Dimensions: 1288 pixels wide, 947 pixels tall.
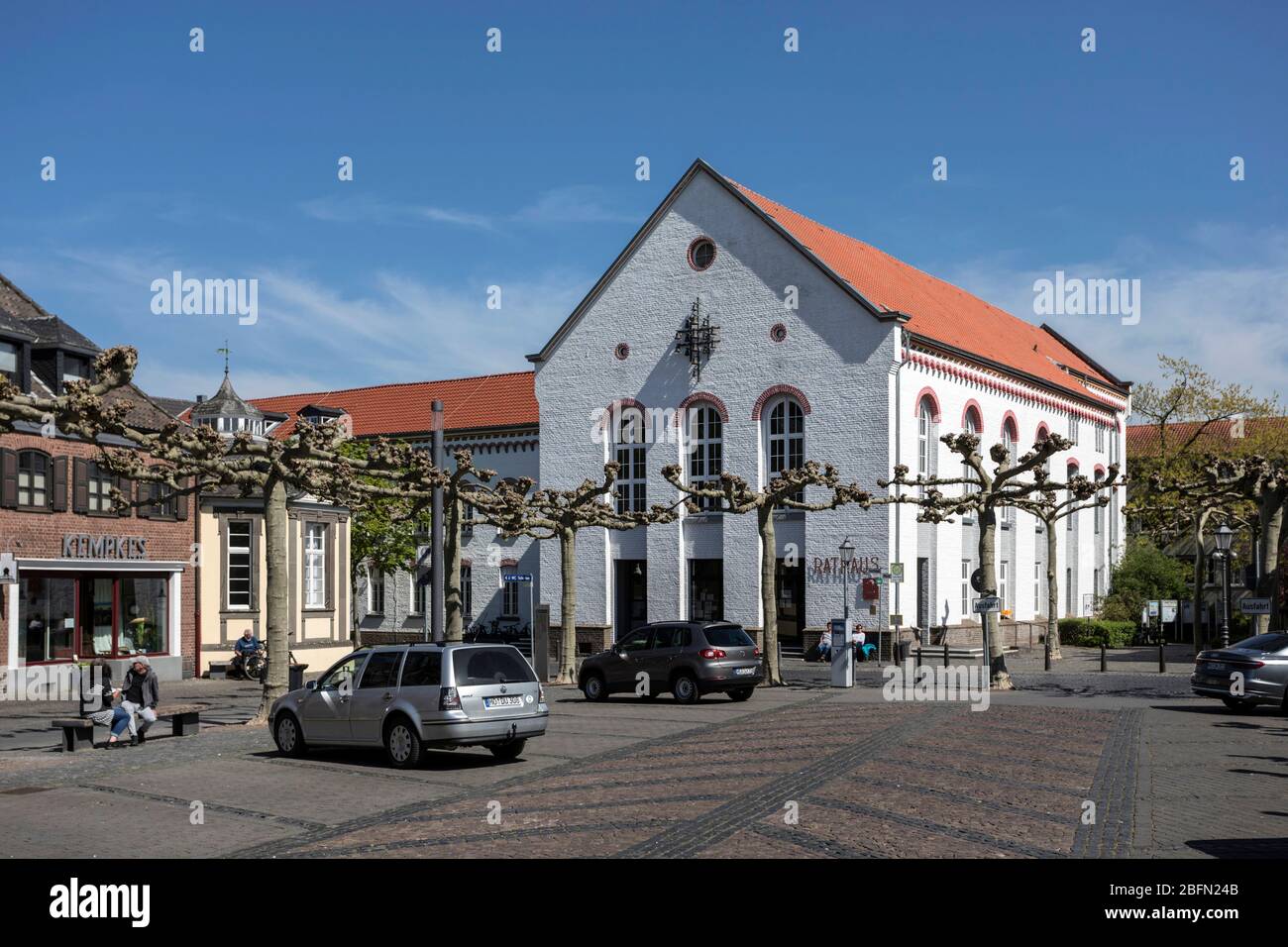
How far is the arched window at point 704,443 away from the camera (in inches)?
1772

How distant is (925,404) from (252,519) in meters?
22.1

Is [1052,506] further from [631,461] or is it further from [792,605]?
[631,461]

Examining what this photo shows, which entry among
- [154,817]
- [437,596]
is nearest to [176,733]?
[437,596]

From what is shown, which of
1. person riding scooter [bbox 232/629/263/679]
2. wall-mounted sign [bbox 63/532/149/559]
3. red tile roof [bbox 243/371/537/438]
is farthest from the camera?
red tile roof [bbox 243/371/537/438]

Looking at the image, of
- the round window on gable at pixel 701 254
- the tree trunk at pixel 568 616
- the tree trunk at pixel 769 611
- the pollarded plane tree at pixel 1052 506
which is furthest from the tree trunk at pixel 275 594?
the round window on gable at pixel 701 254

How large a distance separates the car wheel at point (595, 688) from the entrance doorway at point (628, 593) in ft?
63.3

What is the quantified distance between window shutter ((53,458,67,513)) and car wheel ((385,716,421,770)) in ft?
61.3

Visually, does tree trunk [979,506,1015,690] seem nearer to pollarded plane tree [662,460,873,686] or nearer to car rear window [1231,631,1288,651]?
pollarded plane tree [662,460,873,686]

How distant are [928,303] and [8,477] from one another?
109 ft

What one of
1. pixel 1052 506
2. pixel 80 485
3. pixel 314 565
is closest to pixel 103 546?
pixel 80 485

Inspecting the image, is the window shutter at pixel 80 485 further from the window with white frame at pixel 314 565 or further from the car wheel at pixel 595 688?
the car wheel at pixel 595 688

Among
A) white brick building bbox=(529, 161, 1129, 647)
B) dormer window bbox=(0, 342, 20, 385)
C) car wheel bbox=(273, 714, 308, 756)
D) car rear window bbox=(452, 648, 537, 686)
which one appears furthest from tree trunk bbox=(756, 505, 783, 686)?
dormer window bbox=(0, 342, 20, 385)

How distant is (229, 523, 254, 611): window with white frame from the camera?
38062 mm

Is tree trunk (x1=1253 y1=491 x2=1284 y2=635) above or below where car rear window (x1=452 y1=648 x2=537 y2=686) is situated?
above
